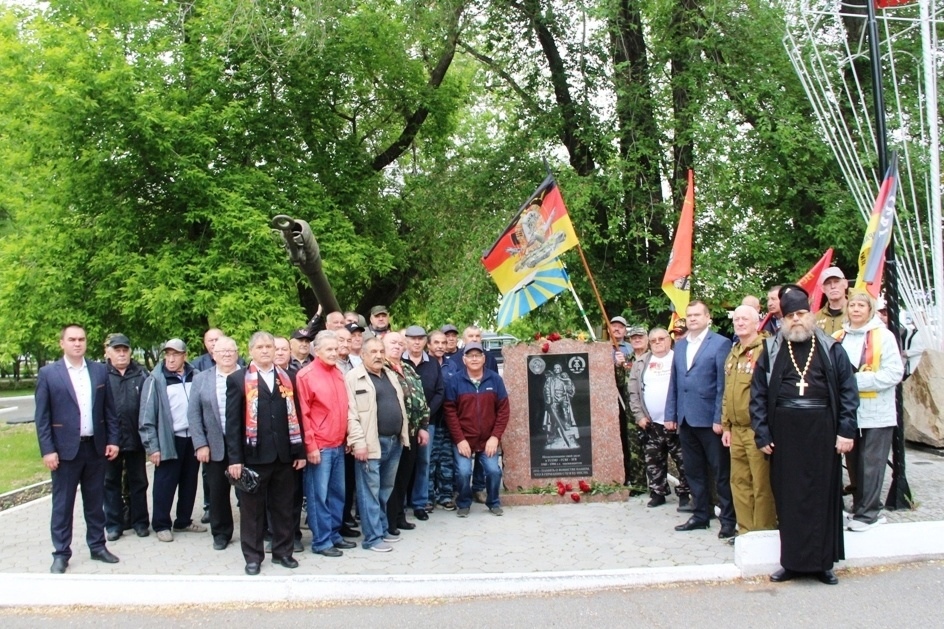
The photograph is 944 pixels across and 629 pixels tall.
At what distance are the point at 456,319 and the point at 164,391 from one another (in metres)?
6.11

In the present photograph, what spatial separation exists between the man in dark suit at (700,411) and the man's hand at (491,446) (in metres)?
1.66

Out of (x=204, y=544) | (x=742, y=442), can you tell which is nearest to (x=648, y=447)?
(x=742, y=442)

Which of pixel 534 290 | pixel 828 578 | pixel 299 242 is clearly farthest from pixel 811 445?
pixel 299 242

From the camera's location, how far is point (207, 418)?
6453 mm

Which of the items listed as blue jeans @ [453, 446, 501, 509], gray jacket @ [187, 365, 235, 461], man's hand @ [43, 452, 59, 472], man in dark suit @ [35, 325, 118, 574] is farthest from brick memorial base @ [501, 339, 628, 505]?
man's hand @ [43, 452, 59, 472]

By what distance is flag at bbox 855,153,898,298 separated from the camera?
22.8 feet

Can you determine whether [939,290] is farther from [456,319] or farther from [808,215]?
[456,319]

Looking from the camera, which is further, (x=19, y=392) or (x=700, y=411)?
(x=19, y=392)

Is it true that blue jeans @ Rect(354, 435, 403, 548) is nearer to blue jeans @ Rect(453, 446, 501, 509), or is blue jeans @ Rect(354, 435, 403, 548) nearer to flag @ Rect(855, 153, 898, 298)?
blue jeans @ Rect(453, 446, 501, 509)

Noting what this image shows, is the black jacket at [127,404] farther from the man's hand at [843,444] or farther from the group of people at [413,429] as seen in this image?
the man's hand at [843,444]

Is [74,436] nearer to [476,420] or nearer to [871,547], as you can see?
[476,420]

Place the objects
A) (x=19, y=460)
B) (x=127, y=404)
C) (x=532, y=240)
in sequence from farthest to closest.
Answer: (x=19, y=460), (x=532, y=240), (x=127, y=404)

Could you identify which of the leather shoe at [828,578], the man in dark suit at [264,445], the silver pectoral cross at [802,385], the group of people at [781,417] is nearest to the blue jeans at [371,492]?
the man in dark suit at [264,445]

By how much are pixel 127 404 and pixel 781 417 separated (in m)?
5.61
